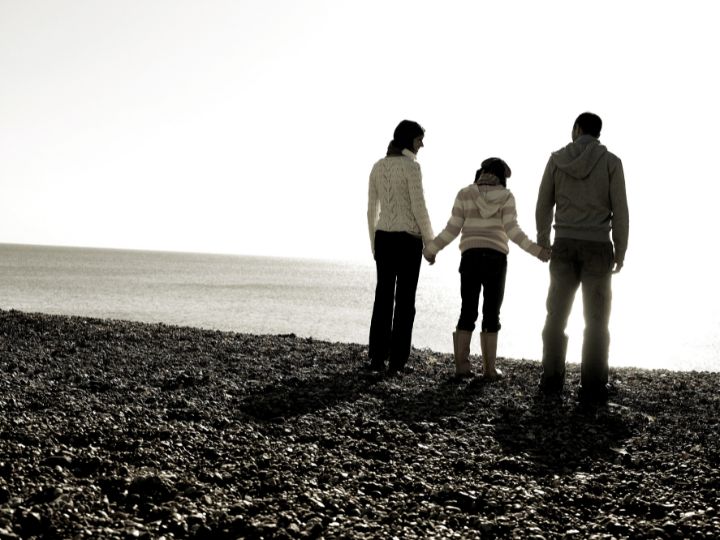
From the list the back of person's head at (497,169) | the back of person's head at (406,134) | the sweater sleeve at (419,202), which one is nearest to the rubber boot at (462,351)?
the sweater sleeve at (419,202)

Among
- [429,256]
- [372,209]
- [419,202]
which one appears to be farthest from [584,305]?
[372,209]

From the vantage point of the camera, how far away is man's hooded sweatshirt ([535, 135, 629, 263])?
269 inches

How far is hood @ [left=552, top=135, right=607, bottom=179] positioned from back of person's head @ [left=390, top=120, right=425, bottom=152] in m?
1.82

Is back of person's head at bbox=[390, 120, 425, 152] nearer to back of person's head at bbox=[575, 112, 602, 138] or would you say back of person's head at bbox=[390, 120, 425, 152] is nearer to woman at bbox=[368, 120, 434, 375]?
woman at bbox=[368, 120, 434, 375]

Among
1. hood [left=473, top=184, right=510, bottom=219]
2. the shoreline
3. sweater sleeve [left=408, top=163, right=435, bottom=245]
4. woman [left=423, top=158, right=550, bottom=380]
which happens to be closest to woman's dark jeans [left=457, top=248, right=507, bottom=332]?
woman [left=423, top=158, right=550, bottom=380]

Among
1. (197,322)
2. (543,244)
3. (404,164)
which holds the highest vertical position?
(404,164)

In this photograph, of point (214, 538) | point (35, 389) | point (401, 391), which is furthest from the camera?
point (401, 391)

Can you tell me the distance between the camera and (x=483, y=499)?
3928 mm

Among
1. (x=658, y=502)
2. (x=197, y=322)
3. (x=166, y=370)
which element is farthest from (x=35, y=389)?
(x=197, y=322)

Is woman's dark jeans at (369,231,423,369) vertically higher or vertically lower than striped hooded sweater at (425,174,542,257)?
lower

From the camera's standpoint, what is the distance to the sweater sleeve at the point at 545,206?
23.7 feet

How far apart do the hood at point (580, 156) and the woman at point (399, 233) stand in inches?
68.9

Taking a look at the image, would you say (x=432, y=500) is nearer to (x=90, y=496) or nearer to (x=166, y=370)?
(x=90, y=496)

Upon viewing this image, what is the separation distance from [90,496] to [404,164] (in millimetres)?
5482
